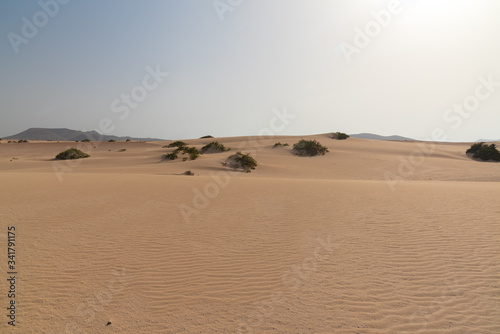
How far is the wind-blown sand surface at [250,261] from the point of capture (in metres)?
3.46

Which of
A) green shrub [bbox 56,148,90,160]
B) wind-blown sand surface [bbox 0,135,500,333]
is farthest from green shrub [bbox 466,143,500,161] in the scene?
green shrub [bbox 56,148,90,160]

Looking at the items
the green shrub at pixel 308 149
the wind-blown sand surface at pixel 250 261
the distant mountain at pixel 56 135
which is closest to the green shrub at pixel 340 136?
the green shrub at pixel 308 149

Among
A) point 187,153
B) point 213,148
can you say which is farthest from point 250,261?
point 213,148

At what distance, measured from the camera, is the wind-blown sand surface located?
11.4 feet

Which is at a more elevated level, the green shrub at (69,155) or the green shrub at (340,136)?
the green shrub at (340,136)

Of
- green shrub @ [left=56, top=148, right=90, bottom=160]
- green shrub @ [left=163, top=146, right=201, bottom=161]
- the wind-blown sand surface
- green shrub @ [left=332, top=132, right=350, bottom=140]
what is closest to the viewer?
the wind-blown sand surface

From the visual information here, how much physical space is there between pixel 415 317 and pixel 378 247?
2111mm

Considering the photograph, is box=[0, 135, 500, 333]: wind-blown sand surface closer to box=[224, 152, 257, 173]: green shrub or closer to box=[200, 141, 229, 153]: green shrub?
box=[224, 152, 257, 173]: green shrub

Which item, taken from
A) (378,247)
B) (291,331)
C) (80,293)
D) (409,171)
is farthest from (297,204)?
(409,171)

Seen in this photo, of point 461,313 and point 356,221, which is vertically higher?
point 356,221

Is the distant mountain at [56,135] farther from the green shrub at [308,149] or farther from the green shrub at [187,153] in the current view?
the green shrub at [308,149]

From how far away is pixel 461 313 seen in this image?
11.6 ft

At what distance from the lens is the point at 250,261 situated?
498cm

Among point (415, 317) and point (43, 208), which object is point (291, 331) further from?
point (43, 208)
